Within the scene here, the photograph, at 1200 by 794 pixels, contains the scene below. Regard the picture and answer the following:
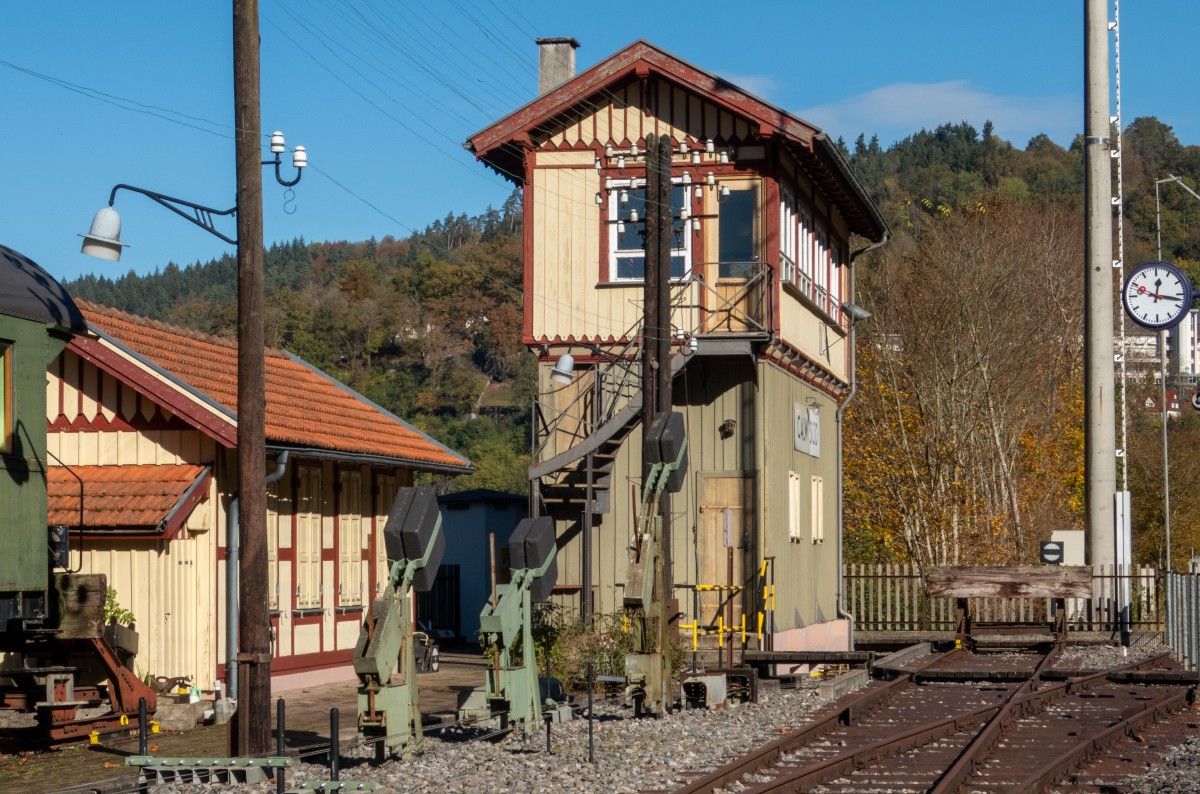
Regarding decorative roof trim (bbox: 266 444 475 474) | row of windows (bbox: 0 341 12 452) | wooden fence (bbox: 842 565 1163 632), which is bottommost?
wooden fence (bbox: 842 565 1163 632)

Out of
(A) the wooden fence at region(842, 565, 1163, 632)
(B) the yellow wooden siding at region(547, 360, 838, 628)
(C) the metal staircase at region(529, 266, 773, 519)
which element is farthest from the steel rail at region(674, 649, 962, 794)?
(A) the wooden fence at region(842, 565, 1163, 632)

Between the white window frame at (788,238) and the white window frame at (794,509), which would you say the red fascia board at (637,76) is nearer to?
the white window frame at (788,238)

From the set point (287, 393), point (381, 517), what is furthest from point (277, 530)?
point (381, 517)

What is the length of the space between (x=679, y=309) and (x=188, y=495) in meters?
9.02

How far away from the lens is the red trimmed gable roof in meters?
24.3

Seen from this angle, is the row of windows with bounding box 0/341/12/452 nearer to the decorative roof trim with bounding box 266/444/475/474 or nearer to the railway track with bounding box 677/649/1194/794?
the decorative roof trim with bounding box 266/444/475/474

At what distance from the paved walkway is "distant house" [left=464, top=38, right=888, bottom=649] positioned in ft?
14.5

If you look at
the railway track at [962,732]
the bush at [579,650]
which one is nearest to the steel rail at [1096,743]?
the railway track at [962,732]

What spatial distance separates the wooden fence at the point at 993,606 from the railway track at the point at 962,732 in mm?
5469

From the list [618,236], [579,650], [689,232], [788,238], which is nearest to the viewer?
[579,650]

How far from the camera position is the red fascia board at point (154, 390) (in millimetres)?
17891

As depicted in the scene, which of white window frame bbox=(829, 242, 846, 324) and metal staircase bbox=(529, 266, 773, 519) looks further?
white window frame bbox=(829, 242, 846, 324)

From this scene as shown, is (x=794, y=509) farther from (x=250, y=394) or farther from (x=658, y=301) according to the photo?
(x=250, y=394)

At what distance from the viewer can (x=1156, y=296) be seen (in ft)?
76.9
